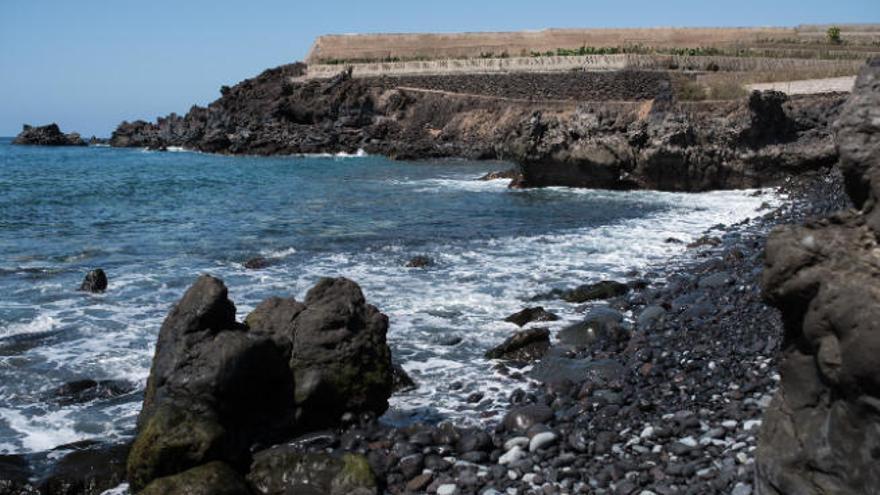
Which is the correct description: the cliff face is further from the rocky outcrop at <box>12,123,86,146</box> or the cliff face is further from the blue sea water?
the rocky outcrop at <box>12,123,86,146</box>

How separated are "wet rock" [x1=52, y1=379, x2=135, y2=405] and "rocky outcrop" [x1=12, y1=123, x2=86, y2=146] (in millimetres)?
86167

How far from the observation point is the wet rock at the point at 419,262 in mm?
15664

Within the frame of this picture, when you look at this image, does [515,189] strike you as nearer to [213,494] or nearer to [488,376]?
[488,376]

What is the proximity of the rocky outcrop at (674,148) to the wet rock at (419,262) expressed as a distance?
1383cm

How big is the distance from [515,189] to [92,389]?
2257 cm

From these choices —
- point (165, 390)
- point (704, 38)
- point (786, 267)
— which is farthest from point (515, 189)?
point (704, 38)

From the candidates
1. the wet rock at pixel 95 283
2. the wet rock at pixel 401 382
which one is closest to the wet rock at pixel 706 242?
the wet rock at pixel 401 382

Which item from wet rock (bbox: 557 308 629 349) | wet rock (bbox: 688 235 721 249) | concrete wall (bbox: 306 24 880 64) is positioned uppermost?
concrete wall (bbox: 306 24 880 64)

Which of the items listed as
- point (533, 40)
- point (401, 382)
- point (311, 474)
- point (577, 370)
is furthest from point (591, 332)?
point (533, 40)

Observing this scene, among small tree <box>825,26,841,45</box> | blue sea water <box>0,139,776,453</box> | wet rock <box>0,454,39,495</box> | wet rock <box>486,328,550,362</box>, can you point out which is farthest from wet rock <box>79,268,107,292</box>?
small tree <box>825,26,841,45</box>

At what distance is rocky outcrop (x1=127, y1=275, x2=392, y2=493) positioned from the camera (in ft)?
21.2

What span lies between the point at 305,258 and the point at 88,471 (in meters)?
10.3

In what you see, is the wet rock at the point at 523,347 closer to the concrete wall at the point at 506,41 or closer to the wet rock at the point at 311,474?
the wet rock at the point at 311,474

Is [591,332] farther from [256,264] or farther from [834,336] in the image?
[256,264]
